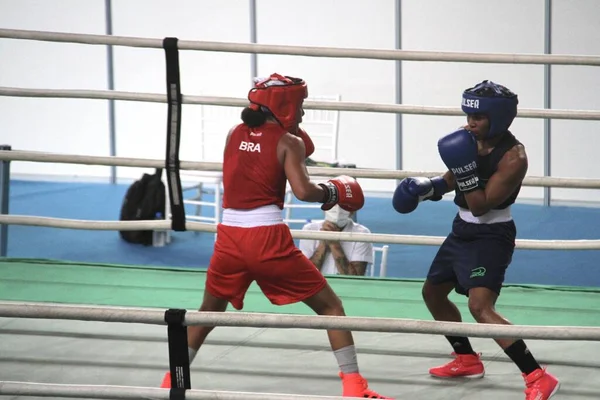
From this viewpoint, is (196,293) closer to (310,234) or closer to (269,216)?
(310,234)

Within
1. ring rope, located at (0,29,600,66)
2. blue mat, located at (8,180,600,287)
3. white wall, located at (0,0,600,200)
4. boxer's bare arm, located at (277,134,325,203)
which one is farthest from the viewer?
white wall, located at (0,0,600,200)

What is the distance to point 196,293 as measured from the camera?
4.62 metres

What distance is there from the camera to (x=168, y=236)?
8.61 metres

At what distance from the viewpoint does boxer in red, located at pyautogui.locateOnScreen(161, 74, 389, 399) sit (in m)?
3.12

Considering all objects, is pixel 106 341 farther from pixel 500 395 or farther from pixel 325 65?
pixel 325 65

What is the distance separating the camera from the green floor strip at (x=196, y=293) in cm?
434

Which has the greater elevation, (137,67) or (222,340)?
(137,67)

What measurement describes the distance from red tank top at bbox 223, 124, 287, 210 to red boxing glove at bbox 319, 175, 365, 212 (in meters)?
0.16

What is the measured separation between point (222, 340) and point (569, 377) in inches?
51.7

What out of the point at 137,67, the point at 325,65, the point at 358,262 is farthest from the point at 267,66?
the point at 358,262

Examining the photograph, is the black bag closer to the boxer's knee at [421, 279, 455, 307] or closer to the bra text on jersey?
the boxer's knee at [421, 279, 455, 307]

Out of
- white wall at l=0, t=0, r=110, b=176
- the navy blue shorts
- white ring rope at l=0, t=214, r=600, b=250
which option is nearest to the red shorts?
the navy blue shorts

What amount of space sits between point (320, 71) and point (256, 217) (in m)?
6.88

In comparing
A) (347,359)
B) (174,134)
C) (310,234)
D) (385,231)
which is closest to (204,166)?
(174,134)
